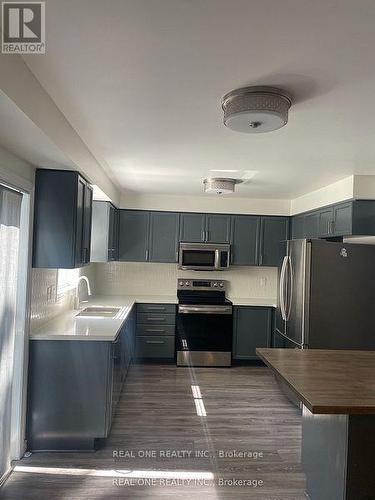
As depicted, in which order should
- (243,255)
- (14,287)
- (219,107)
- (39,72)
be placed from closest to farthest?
(39,72)
(219,107)
(14,287)
(243,255)

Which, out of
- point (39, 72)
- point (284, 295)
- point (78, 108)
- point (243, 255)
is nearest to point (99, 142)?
point (78, 108)

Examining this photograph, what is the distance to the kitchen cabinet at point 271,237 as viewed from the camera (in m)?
5.01

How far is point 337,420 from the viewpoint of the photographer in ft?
5.39

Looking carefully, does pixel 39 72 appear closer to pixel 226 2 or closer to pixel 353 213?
pixel 226 2

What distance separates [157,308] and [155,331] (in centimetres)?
30

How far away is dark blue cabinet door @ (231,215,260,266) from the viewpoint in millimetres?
4992

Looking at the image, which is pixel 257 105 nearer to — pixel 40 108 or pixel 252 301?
pixel 40 108

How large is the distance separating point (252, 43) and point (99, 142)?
5.04ft

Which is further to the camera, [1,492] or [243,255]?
[243,255]

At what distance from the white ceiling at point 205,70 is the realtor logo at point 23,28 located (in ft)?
0.11

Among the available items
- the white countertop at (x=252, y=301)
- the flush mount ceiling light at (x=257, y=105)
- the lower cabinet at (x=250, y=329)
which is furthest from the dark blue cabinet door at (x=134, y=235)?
the flush mount ceiling light at (x=257, y=105)

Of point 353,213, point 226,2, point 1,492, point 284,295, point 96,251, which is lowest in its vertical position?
point 1,492

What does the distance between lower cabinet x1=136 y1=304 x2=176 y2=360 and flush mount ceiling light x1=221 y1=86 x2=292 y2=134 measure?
3.23m

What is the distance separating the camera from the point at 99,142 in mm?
2582
